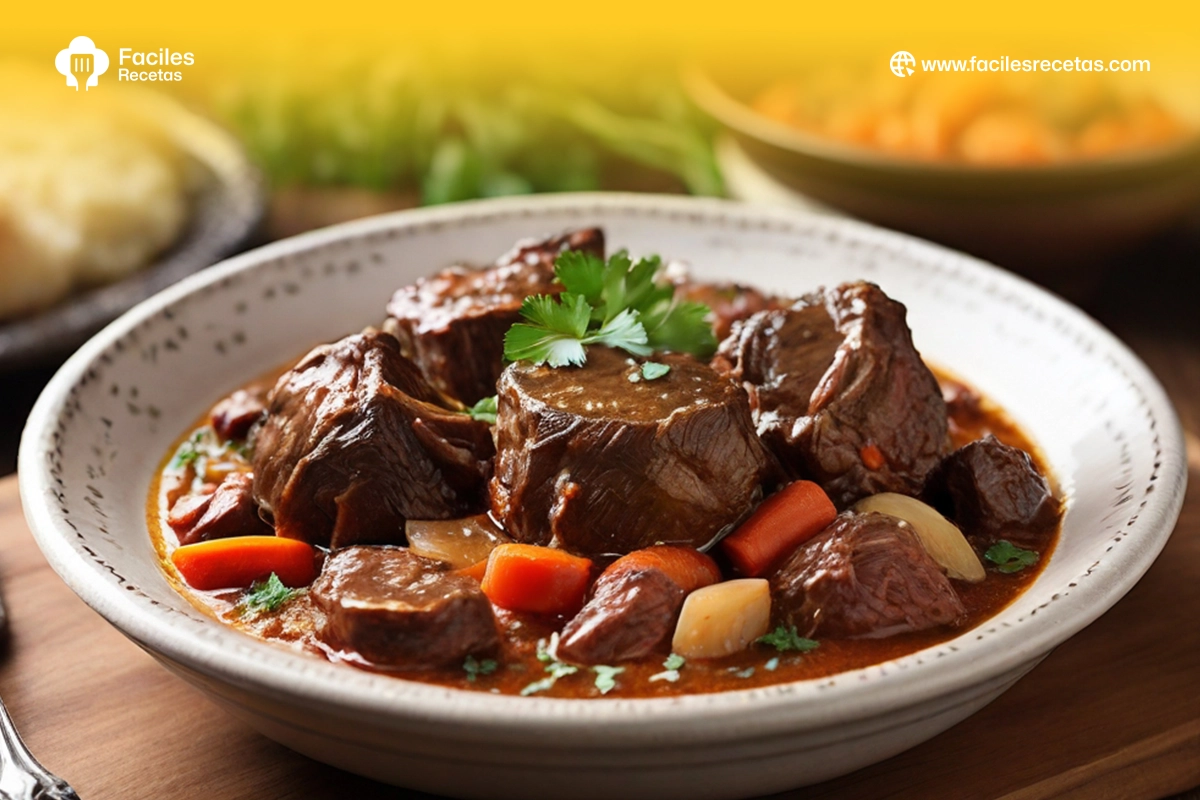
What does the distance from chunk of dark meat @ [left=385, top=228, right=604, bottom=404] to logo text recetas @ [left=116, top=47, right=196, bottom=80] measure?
147 inches

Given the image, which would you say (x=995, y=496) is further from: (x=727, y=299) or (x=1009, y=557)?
(x=727, y=299)

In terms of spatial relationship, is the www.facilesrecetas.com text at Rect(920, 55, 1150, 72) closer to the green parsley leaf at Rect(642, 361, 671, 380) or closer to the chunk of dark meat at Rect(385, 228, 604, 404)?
the chunk of dark meat at Rect(385, 228, 604, 404)

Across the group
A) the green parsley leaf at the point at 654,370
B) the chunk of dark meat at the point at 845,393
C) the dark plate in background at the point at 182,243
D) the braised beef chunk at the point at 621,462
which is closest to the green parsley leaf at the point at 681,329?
the chunk of dark meat at the point at 845,393

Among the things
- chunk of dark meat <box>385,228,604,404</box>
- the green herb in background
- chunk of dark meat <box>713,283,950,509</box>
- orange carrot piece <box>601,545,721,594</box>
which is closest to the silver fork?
orange carrot piece <box>601,545,721,594</box>

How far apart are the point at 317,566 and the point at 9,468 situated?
2.60 m

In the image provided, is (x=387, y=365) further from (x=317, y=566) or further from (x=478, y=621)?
(x=478, y=621)

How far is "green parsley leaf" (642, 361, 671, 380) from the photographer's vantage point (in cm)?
392

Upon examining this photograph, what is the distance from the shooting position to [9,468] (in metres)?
5.72

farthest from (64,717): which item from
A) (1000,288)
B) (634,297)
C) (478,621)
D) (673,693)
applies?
(1000,288)

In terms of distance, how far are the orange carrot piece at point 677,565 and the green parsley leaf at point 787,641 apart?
25 centimetres

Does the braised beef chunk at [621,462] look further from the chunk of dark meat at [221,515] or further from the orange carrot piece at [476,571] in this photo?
the chunk of dark meat at [221,515]

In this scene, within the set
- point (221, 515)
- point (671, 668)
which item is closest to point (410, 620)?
point (671, 668)

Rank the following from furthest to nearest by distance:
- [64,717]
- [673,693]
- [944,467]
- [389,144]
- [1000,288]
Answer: [389,144]
[1000,288]
[944,467]
[64,717]
[673,693]

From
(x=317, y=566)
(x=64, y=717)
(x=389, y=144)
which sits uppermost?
(x=389, y=144)
